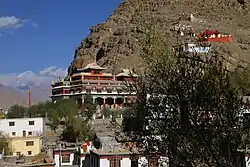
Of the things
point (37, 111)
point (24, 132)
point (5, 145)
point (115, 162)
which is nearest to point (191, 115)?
point (115, 162)

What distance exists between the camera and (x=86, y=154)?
25516 millimetres

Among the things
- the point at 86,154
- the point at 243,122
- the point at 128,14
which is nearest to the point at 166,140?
the point at 243,122

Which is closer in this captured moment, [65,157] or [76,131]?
[65,157]

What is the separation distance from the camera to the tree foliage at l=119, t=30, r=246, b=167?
862 cm

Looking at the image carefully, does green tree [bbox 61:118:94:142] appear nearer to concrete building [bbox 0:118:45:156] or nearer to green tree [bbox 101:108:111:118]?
concrete building [bbox 0:118:45:156]

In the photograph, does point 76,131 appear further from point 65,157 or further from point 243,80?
point 243,80

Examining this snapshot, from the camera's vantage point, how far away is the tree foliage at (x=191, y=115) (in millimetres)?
8617

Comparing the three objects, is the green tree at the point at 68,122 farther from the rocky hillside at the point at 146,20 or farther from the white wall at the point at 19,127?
the rocky hillside at the point at 146,20

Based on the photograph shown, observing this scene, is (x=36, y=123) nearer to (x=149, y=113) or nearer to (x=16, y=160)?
(x=16, y=160)

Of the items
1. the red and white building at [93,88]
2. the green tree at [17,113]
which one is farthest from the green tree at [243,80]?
the green tree at [17,113]

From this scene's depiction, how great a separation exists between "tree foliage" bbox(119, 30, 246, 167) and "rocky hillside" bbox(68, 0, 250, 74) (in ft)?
231

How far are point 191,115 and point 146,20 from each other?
7863 cm

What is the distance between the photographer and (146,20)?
86438 mm

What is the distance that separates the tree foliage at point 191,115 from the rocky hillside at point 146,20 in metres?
70.3
